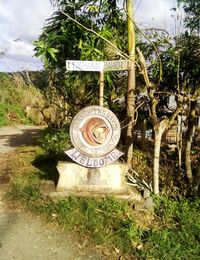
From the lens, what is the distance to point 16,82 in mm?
21312

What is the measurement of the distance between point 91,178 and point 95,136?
69 centimetres

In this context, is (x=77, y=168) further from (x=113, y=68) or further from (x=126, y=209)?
(x=113, y=68)

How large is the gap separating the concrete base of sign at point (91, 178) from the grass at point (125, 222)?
0.25 metres

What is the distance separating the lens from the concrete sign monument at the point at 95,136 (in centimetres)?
602

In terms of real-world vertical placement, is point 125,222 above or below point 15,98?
below

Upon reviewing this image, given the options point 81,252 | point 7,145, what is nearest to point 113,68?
point 81,252

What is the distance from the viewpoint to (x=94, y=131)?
241 inches

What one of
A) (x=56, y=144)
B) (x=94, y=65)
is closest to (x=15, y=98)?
(x=56, y=144)

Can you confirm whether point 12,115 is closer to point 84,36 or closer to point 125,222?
point 84,36

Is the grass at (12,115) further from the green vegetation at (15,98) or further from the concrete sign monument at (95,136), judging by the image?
the concrete sign monument at (95,136)

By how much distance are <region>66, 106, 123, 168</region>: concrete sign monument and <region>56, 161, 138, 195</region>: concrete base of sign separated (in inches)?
5.7

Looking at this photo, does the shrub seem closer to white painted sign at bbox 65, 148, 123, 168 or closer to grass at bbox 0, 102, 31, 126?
white painted sign at bbox 65, 148, 123, 168

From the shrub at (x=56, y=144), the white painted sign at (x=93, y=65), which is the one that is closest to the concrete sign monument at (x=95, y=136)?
the white painted sign at (x=93, y=65)

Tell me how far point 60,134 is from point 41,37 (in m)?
3.26
